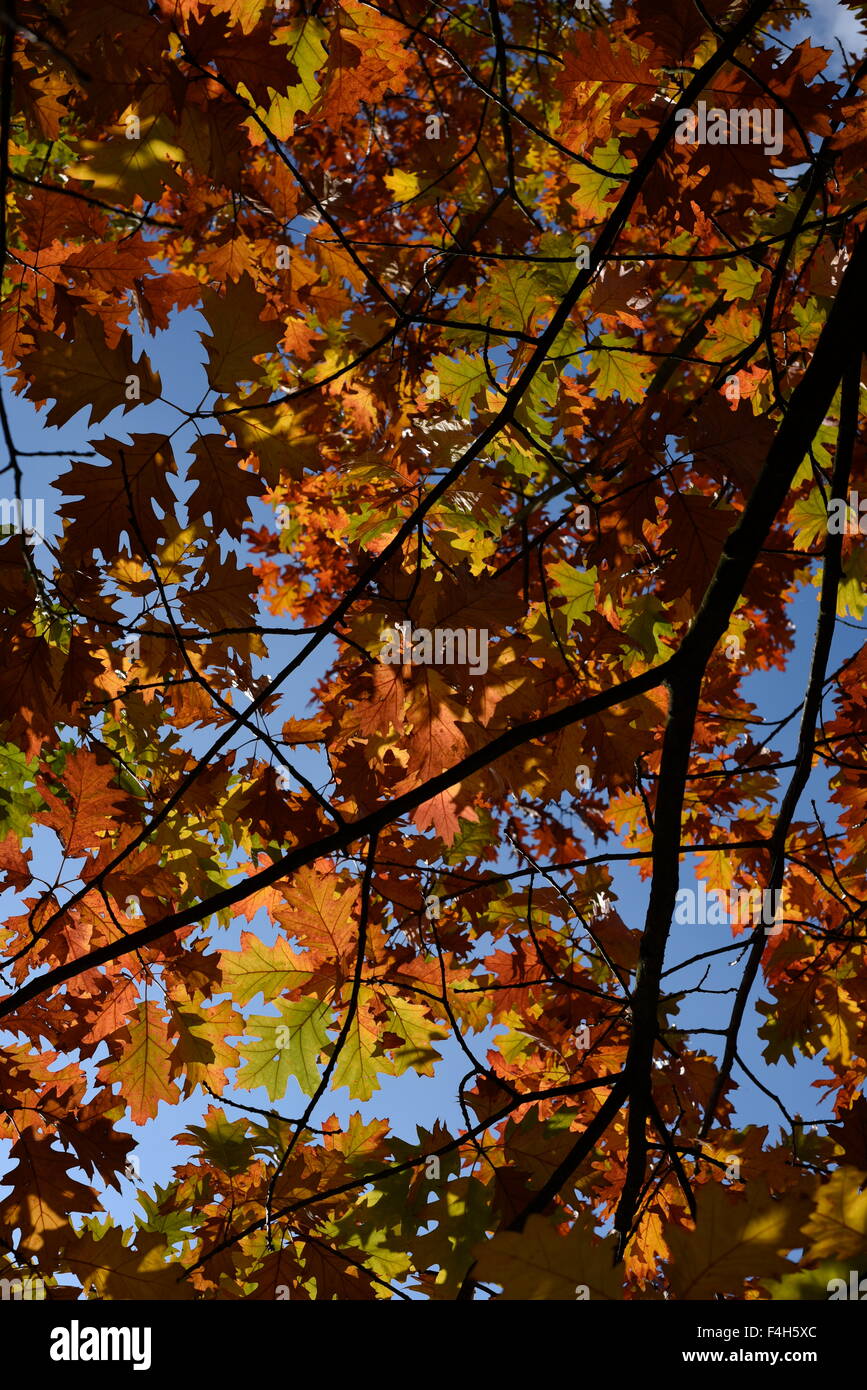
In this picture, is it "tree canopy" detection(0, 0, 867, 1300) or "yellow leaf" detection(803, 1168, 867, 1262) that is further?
"tree canopy" detection(0, 0, 867, 1300)

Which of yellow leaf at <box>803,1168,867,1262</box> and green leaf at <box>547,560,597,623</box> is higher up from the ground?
green leaf at <box>547,560,597,623</box>

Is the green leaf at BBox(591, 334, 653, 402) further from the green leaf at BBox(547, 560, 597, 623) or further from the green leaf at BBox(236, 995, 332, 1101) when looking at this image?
the green leaf at BBox(236, 995, 332, 1101)

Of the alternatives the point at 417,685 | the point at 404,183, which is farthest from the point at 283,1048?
the point at 404,183

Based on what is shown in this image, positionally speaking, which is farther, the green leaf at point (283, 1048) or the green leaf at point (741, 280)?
the green leaf at point (741, 280)

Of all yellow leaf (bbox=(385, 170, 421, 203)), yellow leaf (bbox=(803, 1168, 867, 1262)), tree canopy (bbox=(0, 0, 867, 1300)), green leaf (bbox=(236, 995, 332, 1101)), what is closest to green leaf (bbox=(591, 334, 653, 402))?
tree canopy (bbox=(0, 0, 867, 1300))

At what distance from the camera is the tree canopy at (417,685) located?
1899mm

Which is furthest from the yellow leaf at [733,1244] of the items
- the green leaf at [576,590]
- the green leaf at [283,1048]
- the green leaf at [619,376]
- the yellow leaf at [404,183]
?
the yellow leaf at [404,183]

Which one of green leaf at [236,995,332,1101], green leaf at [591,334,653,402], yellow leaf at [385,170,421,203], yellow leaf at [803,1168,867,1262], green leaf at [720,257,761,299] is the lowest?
yellow leaf at [803,1168,867,1262]

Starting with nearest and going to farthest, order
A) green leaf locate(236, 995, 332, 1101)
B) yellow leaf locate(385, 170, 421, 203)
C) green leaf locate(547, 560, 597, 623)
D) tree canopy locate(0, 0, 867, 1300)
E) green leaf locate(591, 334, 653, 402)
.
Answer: tree canopy locate(0, 0, 867, 1300) → green leaf locate(236, 995, 332, 1101) → green leaf locate(547, 560, 597, 623) → green leaf locate(591, 334, 653, 402) → yellow leaf locate(385, 170, 421, 203)

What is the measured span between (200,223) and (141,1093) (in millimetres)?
2951

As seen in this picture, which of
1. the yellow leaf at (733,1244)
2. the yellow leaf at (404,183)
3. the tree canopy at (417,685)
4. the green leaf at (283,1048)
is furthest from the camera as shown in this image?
the yellow leaf at (404,183)

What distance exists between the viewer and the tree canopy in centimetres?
190

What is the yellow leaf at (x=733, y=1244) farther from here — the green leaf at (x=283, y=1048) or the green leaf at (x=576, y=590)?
the green leaf at (x=576, y=590)
